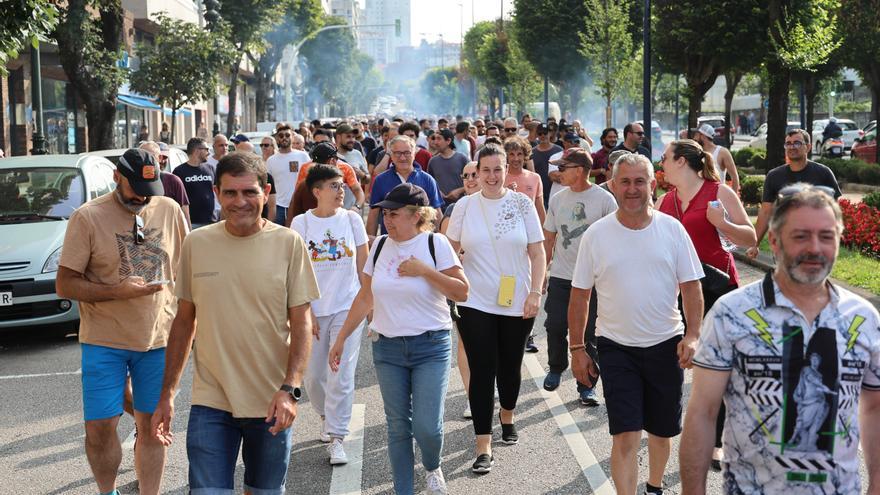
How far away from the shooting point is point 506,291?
676cm

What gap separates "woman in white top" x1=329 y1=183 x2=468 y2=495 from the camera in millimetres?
5531

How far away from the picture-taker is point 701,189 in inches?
255

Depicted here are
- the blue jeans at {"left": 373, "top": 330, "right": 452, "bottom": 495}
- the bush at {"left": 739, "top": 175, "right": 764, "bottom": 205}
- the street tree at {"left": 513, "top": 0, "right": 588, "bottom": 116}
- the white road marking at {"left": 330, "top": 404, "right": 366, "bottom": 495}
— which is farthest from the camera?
the street tree at {"left": 513, "top": 0, "right": 588, "bottom": 116}

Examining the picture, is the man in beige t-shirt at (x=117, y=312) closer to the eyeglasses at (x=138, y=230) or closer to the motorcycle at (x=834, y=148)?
the eyeglasses at (x=138, y=230)

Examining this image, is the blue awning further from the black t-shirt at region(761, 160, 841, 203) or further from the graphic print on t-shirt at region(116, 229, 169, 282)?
the graphic print on t-shirt at region(116, 229, 169, 282)

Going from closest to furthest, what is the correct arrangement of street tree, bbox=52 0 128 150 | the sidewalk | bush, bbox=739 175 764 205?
the sidewalk, bush, bbox=739 175 764 205, street tree, bbox=52 0 128 150

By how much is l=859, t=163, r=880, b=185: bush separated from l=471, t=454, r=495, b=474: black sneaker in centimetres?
2485

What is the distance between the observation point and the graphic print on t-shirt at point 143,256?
5.39 meters

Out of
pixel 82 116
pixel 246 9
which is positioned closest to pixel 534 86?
pixel 246 9

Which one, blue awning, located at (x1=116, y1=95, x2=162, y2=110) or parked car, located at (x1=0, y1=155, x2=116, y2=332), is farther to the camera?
blue awning, located at (x1=116, y1=95, x2=162, y2=110)

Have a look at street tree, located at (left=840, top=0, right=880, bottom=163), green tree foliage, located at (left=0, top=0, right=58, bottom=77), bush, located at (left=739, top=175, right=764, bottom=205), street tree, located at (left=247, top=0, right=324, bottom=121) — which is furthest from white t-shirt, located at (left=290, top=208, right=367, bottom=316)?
street tree, located at (left=247, top=0, right=324, bottom=121)

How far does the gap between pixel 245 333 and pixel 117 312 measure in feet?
3.83

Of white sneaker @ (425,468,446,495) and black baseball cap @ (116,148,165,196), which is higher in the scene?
black baseball cap @ (116,148,165,196)

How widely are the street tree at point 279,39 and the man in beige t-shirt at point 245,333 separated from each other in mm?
53976
